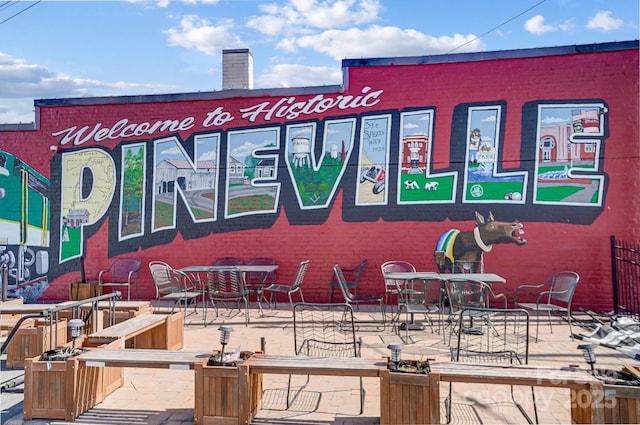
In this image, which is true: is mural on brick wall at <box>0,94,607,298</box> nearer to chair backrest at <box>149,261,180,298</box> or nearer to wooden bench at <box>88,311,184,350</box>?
chair backrest at <box>149,261,180,298</box>

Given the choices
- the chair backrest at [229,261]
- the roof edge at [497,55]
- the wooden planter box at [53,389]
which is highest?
the roof edge at [497,55]

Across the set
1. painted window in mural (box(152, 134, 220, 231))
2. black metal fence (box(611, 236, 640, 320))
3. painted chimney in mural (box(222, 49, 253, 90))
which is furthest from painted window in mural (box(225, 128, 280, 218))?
black metal fence (box(611, 236, 640, 320))

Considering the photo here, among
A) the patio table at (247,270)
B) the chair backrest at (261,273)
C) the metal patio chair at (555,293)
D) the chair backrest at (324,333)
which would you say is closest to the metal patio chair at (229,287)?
the patio table at (247,270)

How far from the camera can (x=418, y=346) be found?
622cm

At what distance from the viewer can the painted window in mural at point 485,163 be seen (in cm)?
895

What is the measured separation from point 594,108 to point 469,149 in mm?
2117

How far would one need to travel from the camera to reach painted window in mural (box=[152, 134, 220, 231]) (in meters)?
9.90

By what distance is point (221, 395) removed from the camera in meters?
3.82

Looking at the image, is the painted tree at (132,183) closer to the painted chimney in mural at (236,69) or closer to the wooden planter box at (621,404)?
the painted chimney in mural at (236,69)

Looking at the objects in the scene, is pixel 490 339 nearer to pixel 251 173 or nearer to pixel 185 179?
pixel 251 173

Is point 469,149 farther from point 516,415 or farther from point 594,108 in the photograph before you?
point 516,415

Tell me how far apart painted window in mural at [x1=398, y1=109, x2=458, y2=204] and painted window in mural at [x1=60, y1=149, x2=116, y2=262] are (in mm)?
5619

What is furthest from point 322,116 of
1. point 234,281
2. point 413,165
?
point 234,281

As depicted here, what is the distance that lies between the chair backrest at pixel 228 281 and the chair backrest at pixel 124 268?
5.38ft
